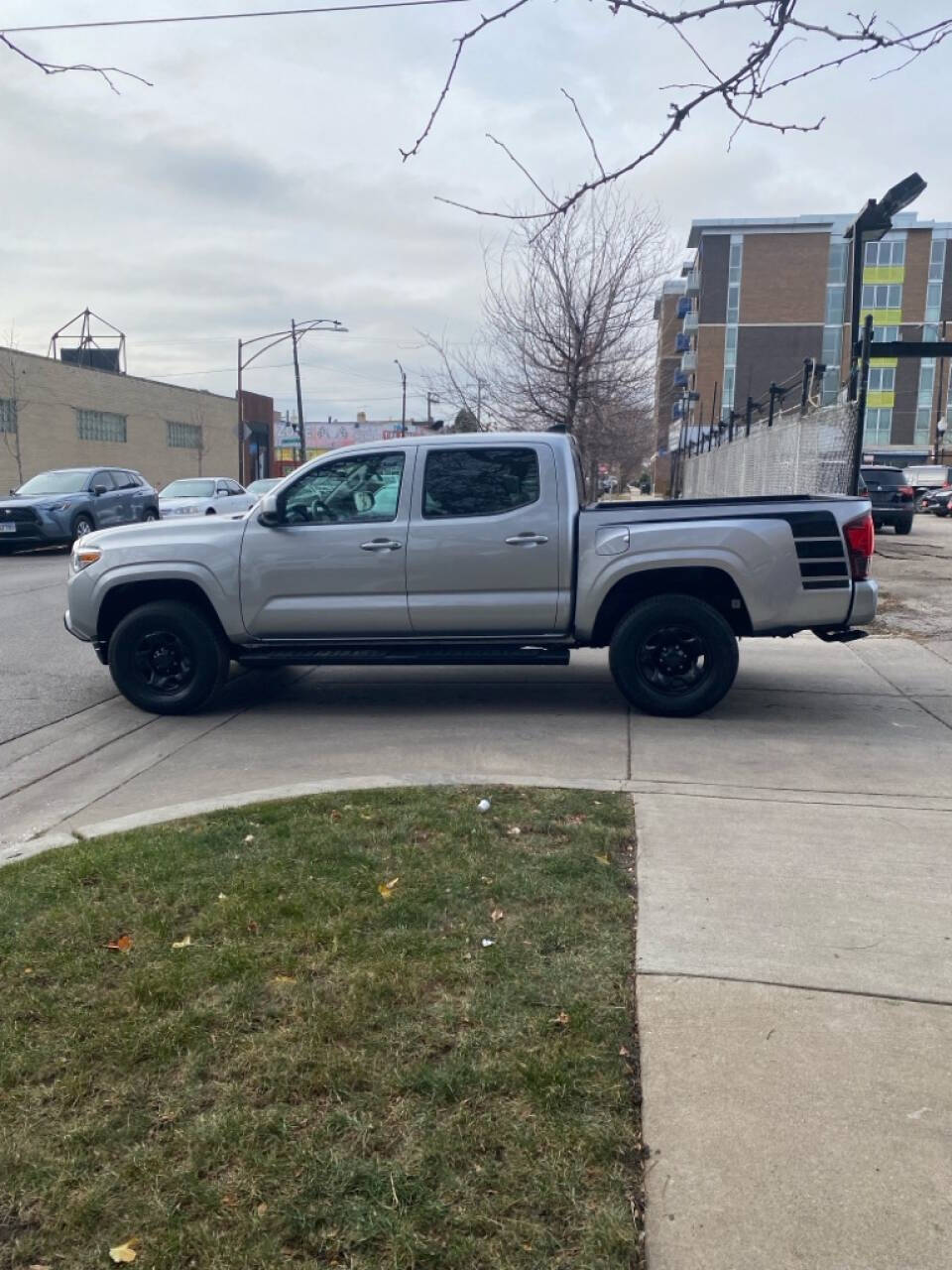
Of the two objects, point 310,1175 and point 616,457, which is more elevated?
point 616,457

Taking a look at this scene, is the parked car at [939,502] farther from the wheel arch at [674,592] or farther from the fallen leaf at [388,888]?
the fallen leaf at [388,888]

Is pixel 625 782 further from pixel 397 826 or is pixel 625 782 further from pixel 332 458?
pixel 332 458

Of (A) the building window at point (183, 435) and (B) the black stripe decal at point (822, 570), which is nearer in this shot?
(B) the black stripe decal at point (822, 570)

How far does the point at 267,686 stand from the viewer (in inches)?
336

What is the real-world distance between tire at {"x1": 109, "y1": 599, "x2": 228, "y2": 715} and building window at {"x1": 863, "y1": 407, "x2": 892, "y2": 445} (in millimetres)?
78637

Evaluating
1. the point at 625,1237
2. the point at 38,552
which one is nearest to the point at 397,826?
the point at 625,1237

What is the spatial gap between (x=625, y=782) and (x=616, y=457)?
2233 centimetres

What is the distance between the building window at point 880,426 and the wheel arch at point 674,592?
77349 millimetres

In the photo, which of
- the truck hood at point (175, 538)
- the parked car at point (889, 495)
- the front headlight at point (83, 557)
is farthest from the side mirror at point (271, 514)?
the parked car at point (889, 495)

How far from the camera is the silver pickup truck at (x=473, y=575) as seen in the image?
6.84 m

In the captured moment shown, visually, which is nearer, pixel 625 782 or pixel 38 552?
pixel 625 782

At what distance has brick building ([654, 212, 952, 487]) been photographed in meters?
76.1

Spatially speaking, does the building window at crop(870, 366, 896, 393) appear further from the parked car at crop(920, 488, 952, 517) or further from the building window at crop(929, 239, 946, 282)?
the parked car at crop(920, 488, 952, 517)

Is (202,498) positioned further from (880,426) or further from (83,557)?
(880,426)
